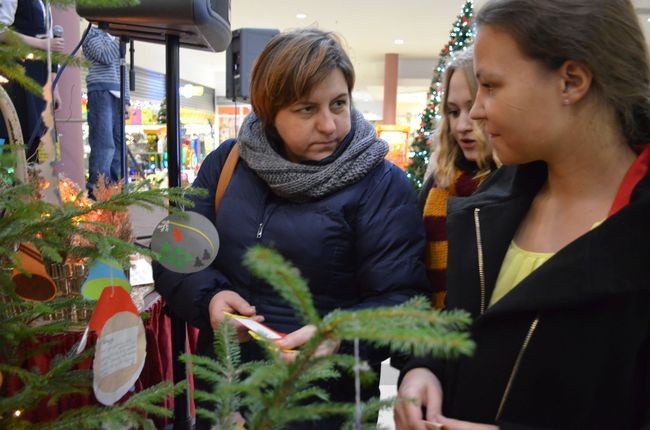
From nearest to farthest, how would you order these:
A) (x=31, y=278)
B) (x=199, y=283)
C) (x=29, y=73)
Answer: (x=31, y=278), (x=199, y=283), (x=29, y=73)

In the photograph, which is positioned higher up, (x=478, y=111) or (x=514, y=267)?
(x=478, y=111)

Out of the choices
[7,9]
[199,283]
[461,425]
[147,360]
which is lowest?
[147,360]

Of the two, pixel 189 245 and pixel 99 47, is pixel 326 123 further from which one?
pixel 99 47

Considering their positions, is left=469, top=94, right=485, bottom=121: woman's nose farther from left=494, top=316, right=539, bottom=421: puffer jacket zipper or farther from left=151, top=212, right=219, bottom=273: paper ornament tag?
left=151, top=212, right=219, bottom=273: paper ornament tag

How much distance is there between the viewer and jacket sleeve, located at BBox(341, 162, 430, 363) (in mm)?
1168

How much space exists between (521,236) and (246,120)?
757mm

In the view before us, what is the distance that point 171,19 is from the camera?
1.37 m

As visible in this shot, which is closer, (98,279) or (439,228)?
(98,279)

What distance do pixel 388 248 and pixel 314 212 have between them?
0.18 m

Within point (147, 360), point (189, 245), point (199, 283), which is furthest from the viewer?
point (147, 360)

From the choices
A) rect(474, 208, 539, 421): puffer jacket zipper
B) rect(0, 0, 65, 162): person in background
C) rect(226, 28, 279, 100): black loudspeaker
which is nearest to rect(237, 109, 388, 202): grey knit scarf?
rect(474, 208, 539, 421): puffer jacket zipper

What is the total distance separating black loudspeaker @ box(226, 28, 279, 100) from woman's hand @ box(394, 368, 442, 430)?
2625 millimetres

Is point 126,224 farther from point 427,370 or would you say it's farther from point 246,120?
point 427,370

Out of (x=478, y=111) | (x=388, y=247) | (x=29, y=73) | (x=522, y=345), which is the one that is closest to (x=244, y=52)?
(x=29, y=73)
